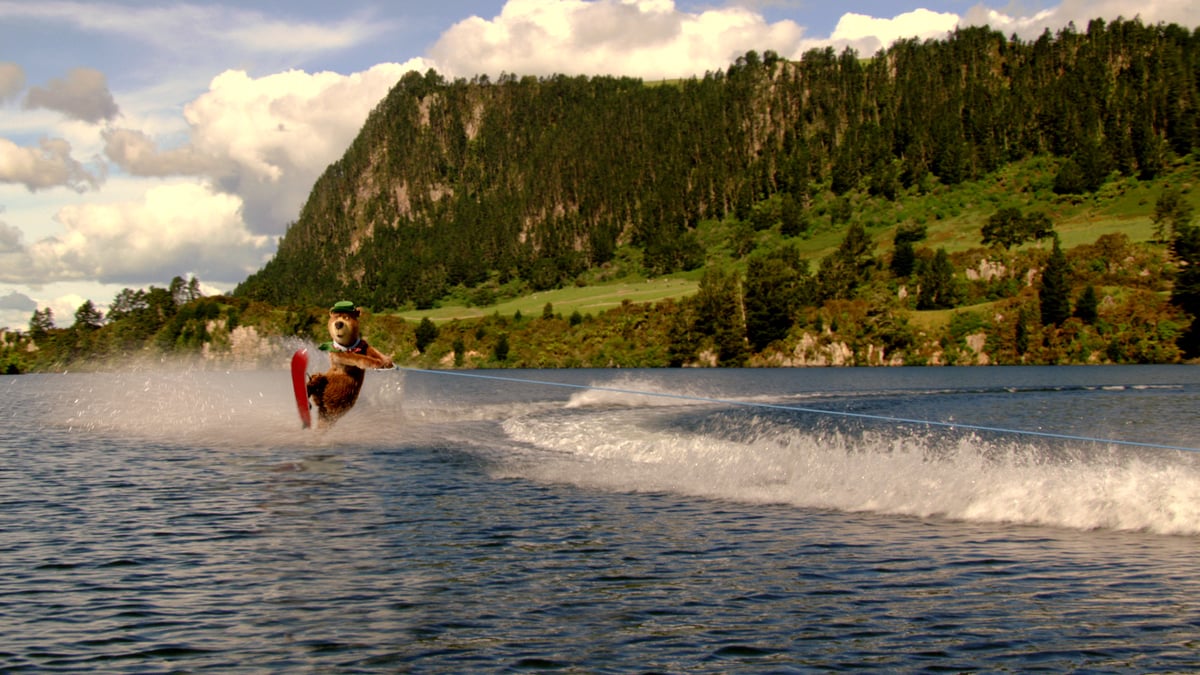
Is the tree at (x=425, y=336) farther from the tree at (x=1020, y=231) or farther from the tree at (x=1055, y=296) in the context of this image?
the tree at (x=1020, y=231)

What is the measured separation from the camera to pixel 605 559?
1587cm

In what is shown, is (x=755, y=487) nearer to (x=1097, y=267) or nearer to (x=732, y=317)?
(x=732, y=317)

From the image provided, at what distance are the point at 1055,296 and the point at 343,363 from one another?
450ft

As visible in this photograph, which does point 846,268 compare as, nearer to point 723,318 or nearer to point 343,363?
point 723,318

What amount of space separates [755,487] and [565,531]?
644 cm

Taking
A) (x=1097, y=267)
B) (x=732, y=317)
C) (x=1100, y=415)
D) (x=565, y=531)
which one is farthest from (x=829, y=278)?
(x=565, y=531)

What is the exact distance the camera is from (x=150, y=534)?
18.2 m

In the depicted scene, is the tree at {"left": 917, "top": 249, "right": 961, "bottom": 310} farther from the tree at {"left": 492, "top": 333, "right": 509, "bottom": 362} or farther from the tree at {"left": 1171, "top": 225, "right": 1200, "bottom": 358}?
the tree at {"left": 492, "top": 333, "right": 509, "bottom": 362}

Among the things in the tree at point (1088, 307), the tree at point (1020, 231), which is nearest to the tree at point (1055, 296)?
the tree at point (1088, 307)

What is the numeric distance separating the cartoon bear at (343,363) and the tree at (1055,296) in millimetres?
134260

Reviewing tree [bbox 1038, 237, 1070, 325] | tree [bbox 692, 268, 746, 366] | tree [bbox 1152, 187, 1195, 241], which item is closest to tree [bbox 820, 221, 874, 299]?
tree [bbox 692, 268, 746, 366]

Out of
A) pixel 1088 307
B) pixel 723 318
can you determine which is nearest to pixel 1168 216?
pixel 1088 307

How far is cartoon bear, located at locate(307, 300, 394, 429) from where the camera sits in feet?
101

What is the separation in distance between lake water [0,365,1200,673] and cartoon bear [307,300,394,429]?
1863mm
